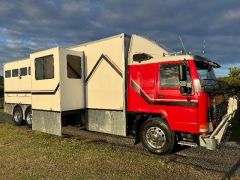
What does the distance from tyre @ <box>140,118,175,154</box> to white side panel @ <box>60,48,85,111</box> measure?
3105 millimetres

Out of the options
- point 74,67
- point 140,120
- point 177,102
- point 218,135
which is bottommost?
point 218,135

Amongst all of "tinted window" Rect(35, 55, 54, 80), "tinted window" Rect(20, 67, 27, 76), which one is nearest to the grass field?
"tinted window" Rect(35, 55, 54, 80)

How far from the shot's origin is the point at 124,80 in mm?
9305

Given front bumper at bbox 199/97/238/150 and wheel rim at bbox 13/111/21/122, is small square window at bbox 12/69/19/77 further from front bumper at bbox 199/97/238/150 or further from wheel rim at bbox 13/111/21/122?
front bumper at bbox 199/97/238/150

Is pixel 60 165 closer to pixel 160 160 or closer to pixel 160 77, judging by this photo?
pixel 160 160

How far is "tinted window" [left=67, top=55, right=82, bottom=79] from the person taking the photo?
10.7 metres

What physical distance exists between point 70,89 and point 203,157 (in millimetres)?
5273

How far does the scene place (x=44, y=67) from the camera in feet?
36.8

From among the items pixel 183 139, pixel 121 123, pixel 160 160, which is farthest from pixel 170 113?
pixel 121 123

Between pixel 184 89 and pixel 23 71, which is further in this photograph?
pixel 23 71

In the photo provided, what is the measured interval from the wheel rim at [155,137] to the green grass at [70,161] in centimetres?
58

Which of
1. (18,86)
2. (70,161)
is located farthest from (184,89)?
(18,86)

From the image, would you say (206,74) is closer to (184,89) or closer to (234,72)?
(184,89)

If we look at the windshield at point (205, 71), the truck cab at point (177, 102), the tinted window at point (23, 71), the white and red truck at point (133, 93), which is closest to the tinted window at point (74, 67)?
the white and red truck at point (133, 93)
